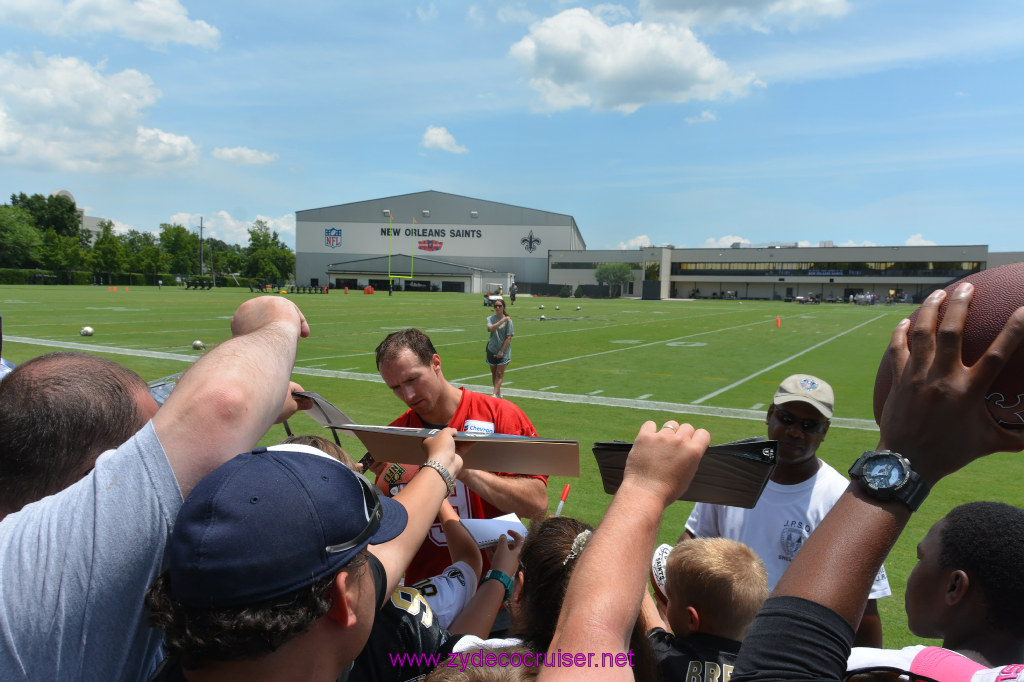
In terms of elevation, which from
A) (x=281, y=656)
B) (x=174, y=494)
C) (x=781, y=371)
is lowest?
(x=781, y=371)

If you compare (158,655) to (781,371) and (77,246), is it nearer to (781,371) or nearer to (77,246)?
(781,371)

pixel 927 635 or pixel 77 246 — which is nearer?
pixel 927 635

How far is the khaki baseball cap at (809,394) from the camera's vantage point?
3.34 m

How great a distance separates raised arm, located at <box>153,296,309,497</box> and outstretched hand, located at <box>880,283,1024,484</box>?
4.16 feet

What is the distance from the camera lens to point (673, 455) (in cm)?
125

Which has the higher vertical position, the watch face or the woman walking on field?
the watch face

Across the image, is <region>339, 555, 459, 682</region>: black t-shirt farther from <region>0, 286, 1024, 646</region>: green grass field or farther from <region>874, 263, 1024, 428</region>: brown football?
<region>0, 286, 1024, 646</region>: green grass field

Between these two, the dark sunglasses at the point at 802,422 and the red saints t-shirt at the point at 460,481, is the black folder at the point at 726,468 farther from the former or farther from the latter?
the dark sunglasses at the point at 802,422

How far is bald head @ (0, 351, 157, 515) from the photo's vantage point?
4.66ft

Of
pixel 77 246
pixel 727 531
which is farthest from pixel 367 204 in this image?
pixel 727 531

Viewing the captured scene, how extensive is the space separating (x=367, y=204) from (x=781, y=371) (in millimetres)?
93228

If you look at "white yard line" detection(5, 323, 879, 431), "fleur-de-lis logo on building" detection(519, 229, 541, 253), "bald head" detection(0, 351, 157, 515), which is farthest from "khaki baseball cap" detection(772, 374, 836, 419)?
"fleur-de-lis logo on building" detection(519, 229, 541, 253)

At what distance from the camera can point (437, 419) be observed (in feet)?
12.2

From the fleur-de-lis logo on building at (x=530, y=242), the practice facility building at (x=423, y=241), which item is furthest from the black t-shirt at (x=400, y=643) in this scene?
the fleur-de-lis logo on building at (x=530, y=242)
